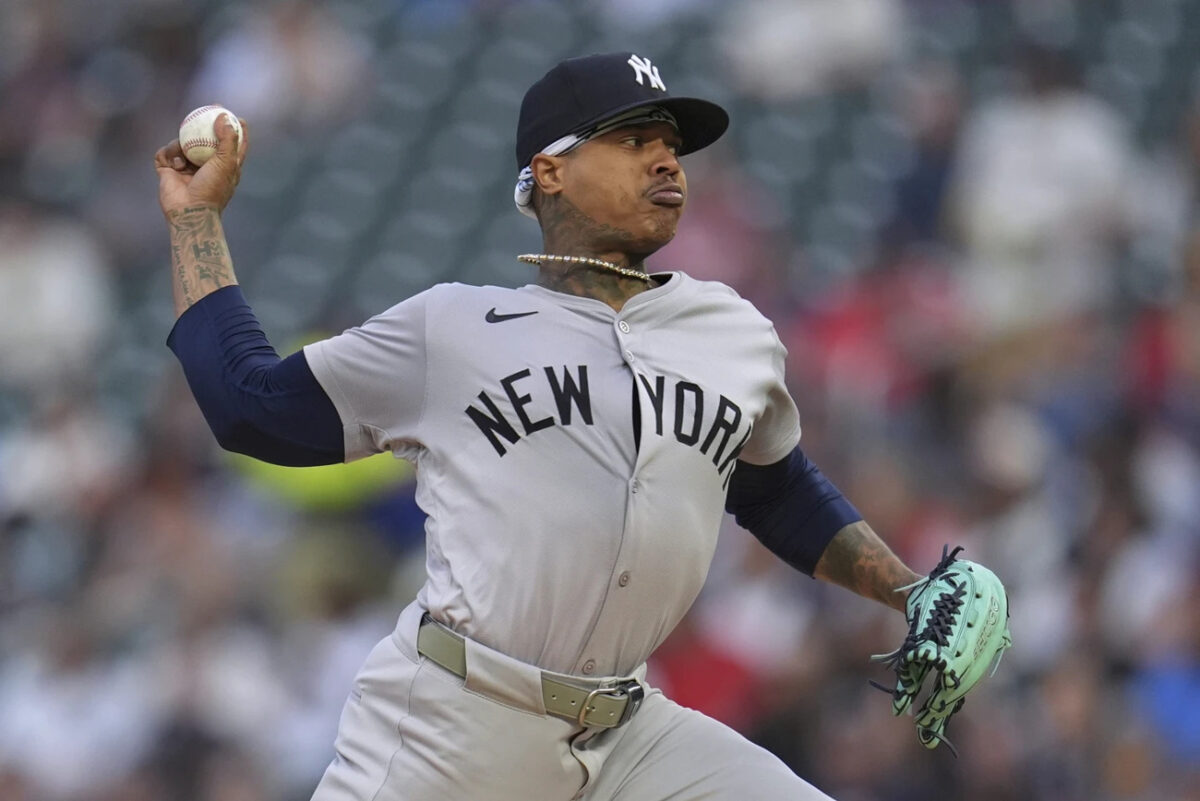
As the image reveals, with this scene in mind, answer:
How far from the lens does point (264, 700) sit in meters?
7.34

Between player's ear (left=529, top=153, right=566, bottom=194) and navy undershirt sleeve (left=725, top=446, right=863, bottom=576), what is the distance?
2.36ft

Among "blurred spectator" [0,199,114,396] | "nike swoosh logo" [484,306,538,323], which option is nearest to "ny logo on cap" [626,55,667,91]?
"nike swoosh logo" [484,306,538,323]

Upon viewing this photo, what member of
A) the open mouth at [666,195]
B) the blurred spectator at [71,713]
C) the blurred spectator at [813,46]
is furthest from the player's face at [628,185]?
the blurred spectator at [813,46]

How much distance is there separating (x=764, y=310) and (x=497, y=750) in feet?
16.7

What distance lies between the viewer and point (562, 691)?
339 cm

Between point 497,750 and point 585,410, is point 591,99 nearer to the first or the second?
point 585,410

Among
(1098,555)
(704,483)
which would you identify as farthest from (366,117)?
(704,483)

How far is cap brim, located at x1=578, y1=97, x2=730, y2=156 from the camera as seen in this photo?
3.66 metres

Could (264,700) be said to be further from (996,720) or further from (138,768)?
(996,720)

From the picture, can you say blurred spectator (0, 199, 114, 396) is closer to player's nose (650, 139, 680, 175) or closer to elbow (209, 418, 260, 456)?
elbow (209, 418, 260, 456)

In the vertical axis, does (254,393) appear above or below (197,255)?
below

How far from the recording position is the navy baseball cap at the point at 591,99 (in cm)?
366

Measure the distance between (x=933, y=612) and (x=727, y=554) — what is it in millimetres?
3928

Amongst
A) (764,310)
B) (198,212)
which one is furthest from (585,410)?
(764,310)
